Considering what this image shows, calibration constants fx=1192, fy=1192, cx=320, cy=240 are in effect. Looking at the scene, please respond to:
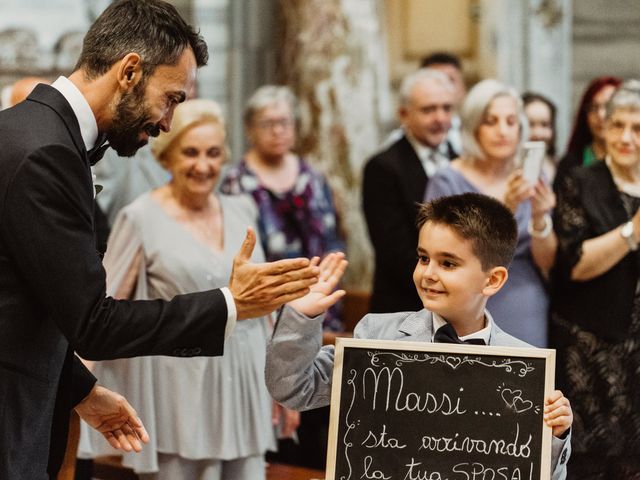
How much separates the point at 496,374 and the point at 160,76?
1074 millimetres

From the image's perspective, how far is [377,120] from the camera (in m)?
7.34

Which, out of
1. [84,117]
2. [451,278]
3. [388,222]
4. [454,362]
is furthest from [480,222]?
[388,222]

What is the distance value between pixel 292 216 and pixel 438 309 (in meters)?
2.81

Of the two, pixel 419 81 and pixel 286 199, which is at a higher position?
pixel 419 81

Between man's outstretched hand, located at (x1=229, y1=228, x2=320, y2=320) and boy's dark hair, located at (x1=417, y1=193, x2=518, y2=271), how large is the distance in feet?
1.71

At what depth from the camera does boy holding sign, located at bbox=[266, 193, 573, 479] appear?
9.58 ft

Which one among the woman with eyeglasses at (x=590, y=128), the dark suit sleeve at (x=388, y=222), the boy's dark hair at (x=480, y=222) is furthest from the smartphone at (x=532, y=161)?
the boy's dark hair at (x=480, y=222)

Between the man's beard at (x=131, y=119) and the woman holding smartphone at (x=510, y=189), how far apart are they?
1905mm

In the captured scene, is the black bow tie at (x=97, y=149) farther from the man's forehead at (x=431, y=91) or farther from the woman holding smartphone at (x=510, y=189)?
the man's forehead at (x=431, y=91)

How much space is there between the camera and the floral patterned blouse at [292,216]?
5.72 m

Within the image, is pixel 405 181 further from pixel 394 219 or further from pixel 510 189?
pixel 510 189

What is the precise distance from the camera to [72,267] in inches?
102

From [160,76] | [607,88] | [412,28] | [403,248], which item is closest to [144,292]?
[403,248]

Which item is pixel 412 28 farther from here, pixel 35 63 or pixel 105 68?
pixel 105 68
